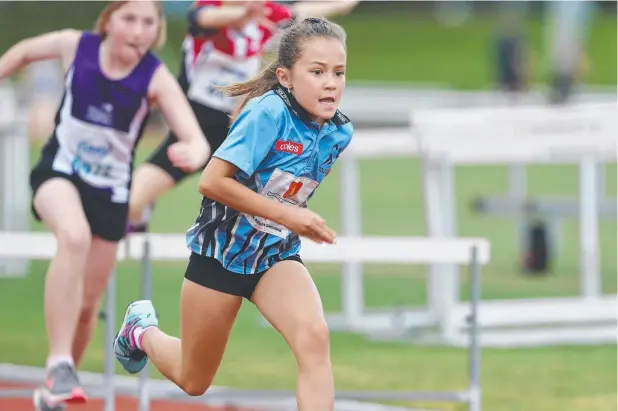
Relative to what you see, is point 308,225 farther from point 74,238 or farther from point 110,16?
point 110,16

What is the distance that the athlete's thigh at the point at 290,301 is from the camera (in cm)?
539

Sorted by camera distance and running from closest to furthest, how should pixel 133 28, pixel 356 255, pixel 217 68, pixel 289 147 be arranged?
pixel 289 147, pixel 356 255, pixel 133 28, pixel 217 68

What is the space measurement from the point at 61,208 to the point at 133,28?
3.11 feet

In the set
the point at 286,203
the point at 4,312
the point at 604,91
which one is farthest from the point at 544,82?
the point at 286,203

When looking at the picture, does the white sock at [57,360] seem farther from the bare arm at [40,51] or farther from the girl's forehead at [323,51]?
the girl's forehead at [323,51]

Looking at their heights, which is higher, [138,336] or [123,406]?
[138,336]

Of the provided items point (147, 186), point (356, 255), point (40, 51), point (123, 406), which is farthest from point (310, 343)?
point (147, 186)

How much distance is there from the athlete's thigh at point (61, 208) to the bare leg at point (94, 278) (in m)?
0.25

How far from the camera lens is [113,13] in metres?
7.19

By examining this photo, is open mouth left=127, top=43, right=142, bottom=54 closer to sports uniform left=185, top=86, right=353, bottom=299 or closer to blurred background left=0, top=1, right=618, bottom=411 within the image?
sports uniform left=185, top=86, right=353, bottom=299

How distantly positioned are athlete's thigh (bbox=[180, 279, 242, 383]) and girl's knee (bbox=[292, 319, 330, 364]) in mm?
Result: 377

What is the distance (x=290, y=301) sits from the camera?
5.44 metres

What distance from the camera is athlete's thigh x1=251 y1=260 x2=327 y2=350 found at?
539cm

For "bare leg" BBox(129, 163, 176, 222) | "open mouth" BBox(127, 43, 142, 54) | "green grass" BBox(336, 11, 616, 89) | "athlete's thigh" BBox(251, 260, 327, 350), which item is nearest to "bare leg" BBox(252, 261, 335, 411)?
"athlete's thigh" BBox(251, 260, 327, 350)
